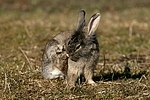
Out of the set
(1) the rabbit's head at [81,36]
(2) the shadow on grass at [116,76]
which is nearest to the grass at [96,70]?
(2) the shadow on grass at [116,76]

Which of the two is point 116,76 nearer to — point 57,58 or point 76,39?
point 57,58

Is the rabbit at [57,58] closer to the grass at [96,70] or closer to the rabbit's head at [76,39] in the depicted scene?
the rabbit's head at [76,39]

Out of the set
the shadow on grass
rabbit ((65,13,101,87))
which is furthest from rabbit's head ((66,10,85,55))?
the shadow on grass

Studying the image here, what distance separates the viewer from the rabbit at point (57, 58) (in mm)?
6363

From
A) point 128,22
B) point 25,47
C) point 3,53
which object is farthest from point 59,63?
point 128,22

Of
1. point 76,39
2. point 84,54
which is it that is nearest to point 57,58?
point 84,54

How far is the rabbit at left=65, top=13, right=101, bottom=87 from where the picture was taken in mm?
6002

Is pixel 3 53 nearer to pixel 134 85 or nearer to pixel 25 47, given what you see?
pixel 25 47

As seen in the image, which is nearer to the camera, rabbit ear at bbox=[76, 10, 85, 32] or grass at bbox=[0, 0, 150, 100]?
grass at bbox=[0, 0, 150, 100]

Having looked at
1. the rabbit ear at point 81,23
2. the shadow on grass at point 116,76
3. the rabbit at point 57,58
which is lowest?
the shadow on grass at point 116,76

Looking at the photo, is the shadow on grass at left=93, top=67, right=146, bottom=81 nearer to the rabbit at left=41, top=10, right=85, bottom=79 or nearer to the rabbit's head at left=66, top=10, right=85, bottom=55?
the rabbit at left=41, top=10, right=85, bottom=79

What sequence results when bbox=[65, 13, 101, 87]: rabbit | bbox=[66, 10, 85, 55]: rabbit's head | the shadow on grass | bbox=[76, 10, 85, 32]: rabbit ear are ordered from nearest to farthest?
bbox=[66, 10, 85, 55]: rabbit's head
bbox=[65, 13, 101, 87]: rabbit
bbox=[76, 10, 85, 32]: rabbit ear
the shadow on grass

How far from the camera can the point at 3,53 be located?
9320mm

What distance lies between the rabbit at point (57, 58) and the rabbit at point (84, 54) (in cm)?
11
